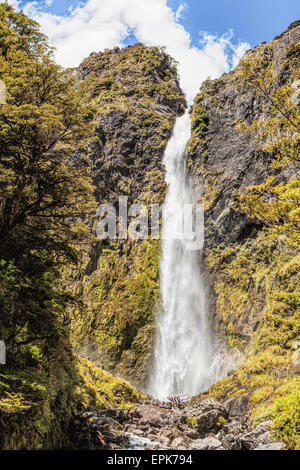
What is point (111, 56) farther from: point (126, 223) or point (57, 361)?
point (57, 361)

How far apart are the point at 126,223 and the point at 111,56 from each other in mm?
31876

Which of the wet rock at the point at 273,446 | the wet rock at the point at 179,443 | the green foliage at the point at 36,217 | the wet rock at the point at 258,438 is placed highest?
the green foliage at the point at 36,217

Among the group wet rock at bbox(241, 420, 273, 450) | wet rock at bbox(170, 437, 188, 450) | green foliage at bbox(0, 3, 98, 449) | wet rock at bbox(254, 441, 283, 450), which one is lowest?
wet rock at bbox(170, 437, 188, 450)

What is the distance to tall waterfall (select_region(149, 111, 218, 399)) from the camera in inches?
847

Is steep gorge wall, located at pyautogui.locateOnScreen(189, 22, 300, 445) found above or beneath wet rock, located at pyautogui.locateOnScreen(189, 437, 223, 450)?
above

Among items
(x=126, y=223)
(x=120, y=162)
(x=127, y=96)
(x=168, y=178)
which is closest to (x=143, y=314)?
(x=126, y=223)

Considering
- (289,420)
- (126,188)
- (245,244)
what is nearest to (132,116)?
(126,188)

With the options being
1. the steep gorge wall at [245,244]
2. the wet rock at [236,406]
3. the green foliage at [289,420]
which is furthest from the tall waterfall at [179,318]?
the green foliage at [289,420]

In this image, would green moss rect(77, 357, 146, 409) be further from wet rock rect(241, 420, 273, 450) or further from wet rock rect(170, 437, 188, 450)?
wet rock rect(241, 420, 273, 450)

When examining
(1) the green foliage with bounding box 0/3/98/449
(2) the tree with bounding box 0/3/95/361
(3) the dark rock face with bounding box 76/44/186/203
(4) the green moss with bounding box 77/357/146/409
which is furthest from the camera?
(3) the dark rock face with bounding box 76/44/186/203

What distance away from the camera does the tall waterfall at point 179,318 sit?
2152 centimetres

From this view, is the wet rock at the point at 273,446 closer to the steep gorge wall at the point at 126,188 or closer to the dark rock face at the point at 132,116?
the steep gorge wall at the point at 126,188

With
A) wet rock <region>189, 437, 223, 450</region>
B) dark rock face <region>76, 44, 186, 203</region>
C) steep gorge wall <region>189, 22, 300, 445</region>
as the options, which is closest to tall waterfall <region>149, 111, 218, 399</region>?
steep gorge wall <region>189, 22, 300, 445</region>

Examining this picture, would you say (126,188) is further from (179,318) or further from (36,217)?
(36,217)
